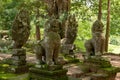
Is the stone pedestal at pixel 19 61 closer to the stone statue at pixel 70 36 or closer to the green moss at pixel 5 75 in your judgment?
the green moss at pixel 5 75

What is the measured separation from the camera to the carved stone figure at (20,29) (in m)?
8.80

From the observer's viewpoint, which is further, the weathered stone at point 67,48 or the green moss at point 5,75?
the weathered stone at point 67,48

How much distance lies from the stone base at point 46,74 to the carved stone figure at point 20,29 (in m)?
1.96

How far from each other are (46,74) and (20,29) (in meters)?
2.62

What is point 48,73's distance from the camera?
677cm

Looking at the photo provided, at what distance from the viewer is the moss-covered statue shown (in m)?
7.01

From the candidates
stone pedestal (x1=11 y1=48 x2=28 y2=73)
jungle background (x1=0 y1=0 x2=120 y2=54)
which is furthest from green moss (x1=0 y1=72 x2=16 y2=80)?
jungle background (x1=0 y1=0 x2=120 y2=54)

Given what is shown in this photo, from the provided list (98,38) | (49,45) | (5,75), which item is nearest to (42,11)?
(98,38)

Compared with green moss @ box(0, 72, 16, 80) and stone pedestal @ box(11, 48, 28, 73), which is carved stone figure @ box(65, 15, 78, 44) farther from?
green moss @ box(0, 72, 16, 80)

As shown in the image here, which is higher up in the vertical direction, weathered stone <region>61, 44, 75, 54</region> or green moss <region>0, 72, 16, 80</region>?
weathered stone <region>61, 44, 75, 54</region>

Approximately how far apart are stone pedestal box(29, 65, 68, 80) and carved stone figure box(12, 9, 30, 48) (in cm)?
196

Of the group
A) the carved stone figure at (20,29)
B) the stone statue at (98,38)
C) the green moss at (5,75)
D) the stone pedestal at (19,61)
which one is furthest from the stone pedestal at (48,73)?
the stone statue at (98,38)

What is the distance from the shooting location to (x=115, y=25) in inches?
1037

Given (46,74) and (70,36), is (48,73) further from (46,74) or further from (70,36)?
(70,36)
